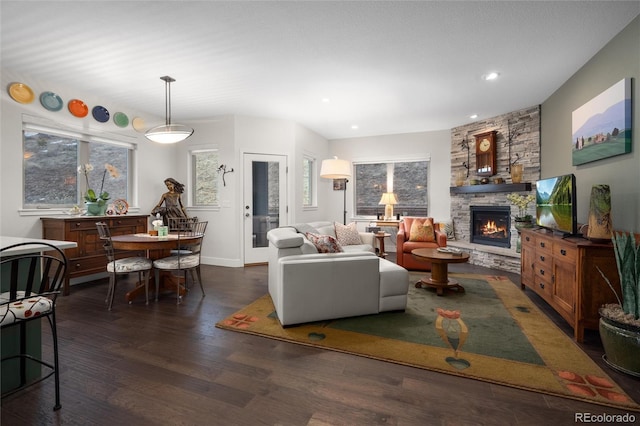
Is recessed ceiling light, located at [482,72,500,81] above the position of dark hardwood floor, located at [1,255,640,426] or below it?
Answer: above

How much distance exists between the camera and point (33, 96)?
375cm

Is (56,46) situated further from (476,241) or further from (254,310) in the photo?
(476,241)

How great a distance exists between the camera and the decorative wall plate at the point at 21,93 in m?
3.57

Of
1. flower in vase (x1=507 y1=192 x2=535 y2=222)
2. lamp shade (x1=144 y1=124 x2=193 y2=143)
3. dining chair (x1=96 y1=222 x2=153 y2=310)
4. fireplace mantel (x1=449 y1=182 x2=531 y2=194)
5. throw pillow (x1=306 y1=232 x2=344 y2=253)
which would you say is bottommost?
dining chair (x1=96 y1=222 x2=153 y2=310)

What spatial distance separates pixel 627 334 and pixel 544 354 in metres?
0.51

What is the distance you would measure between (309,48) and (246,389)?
118 inches

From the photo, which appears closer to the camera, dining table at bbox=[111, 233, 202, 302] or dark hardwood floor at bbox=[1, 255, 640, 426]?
dark hardwood floor at bbox=[1, 255, 640, 426]

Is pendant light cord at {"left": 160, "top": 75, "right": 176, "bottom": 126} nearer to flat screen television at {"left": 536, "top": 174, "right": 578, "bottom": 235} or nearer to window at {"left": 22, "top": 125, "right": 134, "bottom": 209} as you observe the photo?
window at {"left": 22, "top": 125, "right": 134, "bottom": 209}

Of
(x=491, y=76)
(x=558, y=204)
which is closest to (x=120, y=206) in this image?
(x=491, y=76)

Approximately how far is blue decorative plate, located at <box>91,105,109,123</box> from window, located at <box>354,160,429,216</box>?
4.98 m

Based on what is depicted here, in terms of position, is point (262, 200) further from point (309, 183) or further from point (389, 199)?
point (389, 199)

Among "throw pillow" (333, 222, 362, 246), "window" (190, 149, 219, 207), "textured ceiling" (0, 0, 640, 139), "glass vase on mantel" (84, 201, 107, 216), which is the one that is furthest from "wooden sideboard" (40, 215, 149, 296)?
"throw pillow" (333, 222, 362, 246)

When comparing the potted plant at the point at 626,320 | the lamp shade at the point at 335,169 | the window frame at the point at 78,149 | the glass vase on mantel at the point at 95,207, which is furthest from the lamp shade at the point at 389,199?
the glass vase on mantel at the point at 95,207

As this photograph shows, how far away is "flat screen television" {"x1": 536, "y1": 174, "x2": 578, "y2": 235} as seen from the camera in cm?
275
